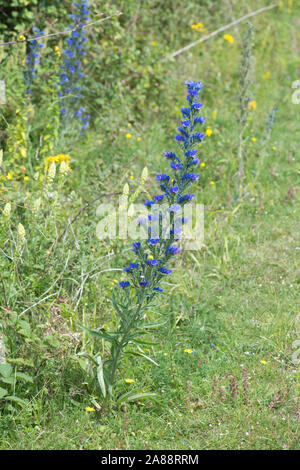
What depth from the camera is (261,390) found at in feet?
9.61

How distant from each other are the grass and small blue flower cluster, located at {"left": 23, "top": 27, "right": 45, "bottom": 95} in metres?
0.68

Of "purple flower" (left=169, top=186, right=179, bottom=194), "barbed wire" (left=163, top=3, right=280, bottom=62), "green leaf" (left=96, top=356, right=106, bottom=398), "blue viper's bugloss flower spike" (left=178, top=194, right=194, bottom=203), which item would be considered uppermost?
"barbed wire" (left=163, top=3, right=280, bottom=62)

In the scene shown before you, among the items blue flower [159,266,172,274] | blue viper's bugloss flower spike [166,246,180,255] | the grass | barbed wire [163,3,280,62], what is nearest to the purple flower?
blue viper's bugloss flower spike [166,246,180,255]

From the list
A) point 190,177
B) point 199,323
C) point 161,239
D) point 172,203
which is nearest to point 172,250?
point 161,239

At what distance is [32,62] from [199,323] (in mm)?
2710

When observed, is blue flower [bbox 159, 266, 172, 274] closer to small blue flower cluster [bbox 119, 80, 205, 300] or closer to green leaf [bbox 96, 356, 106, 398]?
small blue flower cluster [bbox 119, 80, 205, 300]

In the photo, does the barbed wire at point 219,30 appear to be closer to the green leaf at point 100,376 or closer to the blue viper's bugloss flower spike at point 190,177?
the blue viper's bugloss flower spike at point 190,177

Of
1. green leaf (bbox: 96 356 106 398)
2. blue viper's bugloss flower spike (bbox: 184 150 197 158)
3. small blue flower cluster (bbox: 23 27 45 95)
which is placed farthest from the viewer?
small blue flower cluster (bbox: 23 27 45 95)

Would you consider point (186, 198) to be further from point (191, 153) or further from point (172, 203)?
point (191, 153)

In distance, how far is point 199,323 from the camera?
132 inches

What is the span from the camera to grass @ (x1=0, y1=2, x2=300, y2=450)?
2.71 m

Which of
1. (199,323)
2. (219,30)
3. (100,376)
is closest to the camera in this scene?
(100,376)

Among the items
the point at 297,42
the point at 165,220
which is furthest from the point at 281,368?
the point at 297,42

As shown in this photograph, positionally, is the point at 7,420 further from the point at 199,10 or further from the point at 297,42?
the point at 297,42
